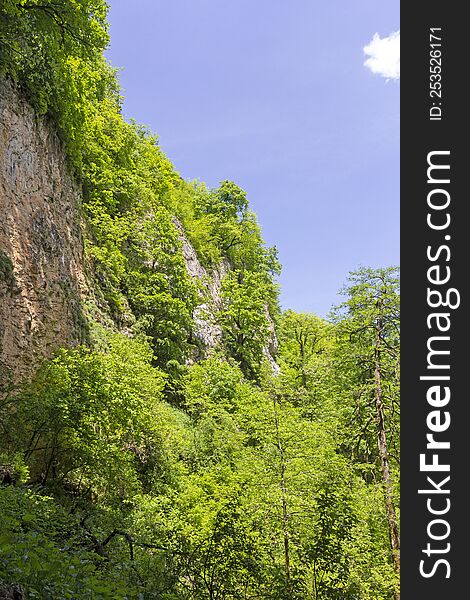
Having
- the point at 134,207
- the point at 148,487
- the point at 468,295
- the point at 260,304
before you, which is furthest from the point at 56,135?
the point at 260,304

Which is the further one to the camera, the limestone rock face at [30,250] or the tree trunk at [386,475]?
the limestone rock face at [30,250]

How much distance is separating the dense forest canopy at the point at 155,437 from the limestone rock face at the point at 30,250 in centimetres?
66

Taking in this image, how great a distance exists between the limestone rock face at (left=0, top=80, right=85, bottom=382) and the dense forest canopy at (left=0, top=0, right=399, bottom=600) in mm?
656

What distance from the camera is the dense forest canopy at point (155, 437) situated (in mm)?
6082

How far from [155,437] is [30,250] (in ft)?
19.1

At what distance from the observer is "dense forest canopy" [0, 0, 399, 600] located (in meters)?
6.08

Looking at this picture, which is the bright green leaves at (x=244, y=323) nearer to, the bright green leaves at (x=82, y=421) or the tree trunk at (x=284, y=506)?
the bright green leaves at (x=82, y=421)

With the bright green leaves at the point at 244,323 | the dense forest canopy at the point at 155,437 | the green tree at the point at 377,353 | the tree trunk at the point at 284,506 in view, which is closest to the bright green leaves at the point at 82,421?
Answer: the dense forest canopy at the point at 155,437

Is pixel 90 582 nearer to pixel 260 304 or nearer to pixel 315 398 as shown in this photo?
pixel 315 398

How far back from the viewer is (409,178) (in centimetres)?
403

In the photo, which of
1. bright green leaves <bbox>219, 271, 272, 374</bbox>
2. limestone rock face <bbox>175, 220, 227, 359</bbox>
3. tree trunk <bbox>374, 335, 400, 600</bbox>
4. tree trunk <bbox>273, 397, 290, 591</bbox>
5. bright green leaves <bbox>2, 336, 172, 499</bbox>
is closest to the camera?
tree trunk <bbox>273, 397, 290, 591</bbox>

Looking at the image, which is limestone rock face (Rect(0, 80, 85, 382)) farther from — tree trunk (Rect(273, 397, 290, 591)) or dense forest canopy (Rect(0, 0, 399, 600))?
tree trunk (Rect(273, 397, 290, 591))

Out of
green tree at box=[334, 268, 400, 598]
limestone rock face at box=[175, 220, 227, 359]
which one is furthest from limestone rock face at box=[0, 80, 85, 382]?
limestone rock face at box=[175, 220, 227, 359]

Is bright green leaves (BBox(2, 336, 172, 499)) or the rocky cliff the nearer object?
bright green leaves (BBox(2, 336, 172, 499))
